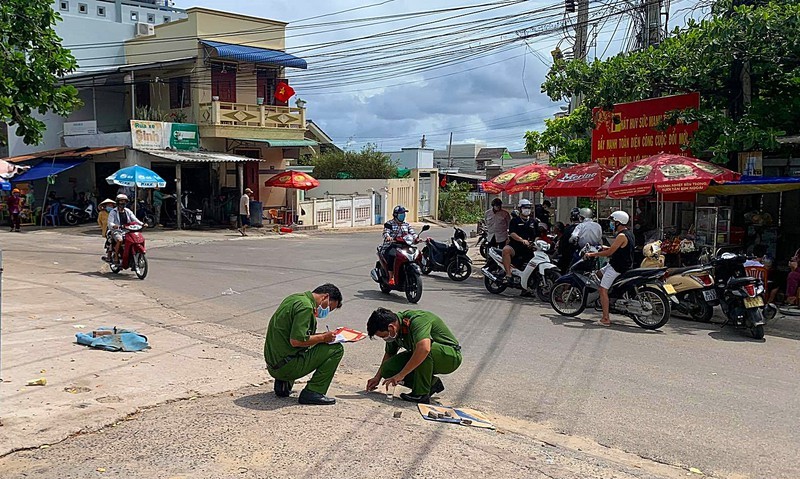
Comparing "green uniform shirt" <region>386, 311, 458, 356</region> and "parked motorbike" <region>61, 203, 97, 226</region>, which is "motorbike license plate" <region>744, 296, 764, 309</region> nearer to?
"green uniform shirt" <region>386, 311, 458, 356</region>

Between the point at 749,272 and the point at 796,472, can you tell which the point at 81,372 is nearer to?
the point at 796,472

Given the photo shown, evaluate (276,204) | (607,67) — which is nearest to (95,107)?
(276,204)

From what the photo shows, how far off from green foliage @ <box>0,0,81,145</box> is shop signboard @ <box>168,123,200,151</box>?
1317 centimetres

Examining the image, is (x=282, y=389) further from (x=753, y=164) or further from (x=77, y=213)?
(x=77, y=213)

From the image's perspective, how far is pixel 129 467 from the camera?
4520 mm

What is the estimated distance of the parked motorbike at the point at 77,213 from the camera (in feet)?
86.2

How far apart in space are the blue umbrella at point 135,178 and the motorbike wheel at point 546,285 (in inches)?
617

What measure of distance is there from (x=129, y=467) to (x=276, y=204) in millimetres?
27492

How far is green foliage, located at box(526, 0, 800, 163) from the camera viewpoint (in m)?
12.0

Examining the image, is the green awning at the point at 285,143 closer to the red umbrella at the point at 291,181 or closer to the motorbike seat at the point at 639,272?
the red umbrella at the point at 291,181

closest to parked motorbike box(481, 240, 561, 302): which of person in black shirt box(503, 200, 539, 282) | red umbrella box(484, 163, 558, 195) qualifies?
person in black shirt box(503, 200, 539, 282)

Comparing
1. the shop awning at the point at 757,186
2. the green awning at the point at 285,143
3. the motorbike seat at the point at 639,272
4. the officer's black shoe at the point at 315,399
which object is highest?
the green awning at the point at 285,143

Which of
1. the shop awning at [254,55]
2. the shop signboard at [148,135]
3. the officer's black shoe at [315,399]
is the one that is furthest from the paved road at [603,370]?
the shop awning at [254,55]

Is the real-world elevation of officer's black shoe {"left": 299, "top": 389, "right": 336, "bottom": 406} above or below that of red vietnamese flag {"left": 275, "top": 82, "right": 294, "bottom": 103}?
below
